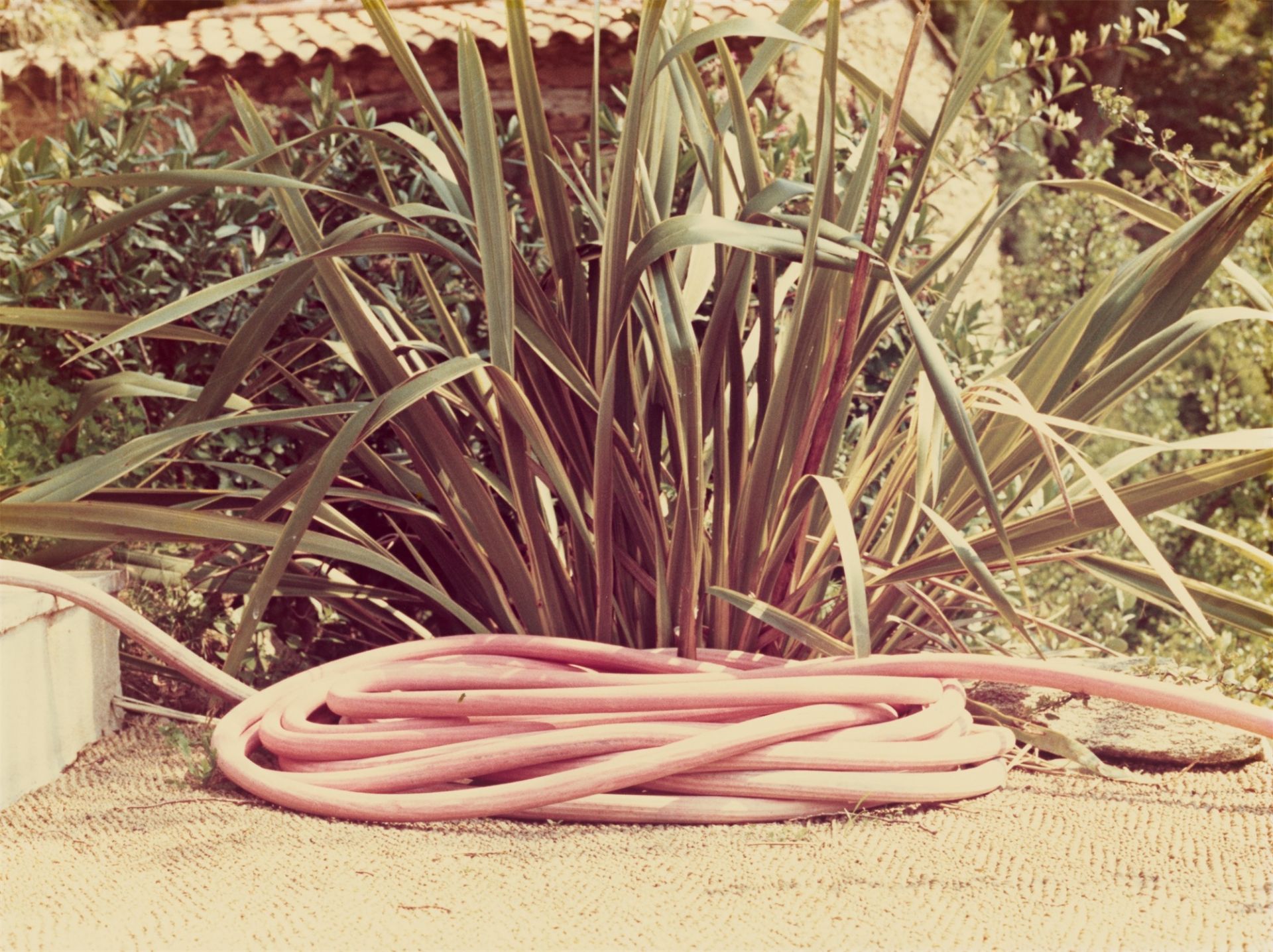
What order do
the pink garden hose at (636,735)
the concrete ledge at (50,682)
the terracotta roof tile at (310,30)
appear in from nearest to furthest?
the pink garden hose at (636,735) → the concrete ledge at (50,682) → the terracotta roof tile at (310,30)

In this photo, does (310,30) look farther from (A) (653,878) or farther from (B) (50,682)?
(A) (653,878)

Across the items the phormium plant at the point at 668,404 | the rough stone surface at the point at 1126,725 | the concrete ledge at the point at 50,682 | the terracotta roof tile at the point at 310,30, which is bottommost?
the rough stone surface at the point at 1126,725

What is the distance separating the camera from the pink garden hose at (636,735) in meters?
1.25

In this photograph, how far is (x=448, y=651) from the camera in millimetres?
1518

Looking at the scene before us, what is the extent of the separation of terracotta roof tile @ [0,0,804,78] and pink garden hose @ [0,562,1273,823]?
3.69 metres

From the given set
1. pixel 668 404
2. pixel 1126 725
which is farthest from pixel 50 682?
pixel 1126 725

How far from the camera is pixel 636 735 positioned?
1.29m

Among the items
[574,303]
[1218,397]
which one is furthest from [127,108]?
[1218,397]

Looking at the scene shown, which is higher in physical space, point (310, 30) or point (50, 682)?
point (310, 30)

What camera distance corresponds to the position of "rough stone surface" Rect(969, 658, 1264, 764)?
146cm

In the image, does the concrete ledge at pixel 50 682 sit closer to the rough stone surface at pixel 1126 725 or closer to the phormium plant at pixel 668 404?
the phormium plant at pixel 668 404

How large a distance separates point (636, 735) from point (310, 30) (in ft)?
16.4

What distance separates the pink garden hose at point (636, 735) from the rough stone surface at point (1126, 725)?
0.58 feet

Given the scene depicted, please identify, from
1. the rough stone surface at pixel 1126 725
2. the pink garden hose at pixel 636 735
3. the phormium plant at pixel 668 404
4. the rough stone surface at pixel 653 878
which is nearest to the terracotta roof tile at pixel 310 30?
the phormium plant at pixel 668 404
